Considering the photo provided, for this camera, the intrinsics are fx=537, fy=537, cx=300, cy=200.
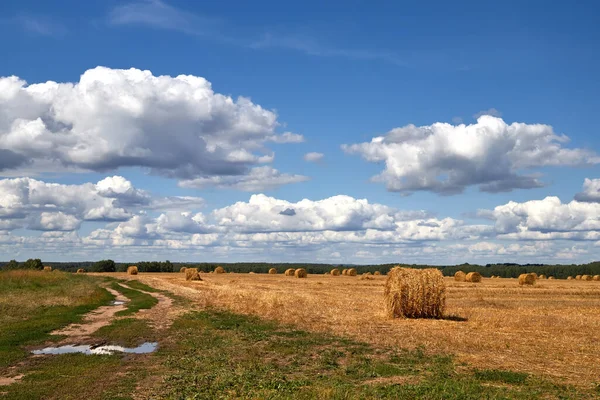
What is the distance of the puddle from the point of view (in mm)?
17881

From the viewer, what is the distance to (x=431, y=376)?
517 inches

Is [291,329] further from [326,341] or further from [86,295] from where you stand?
[86,295]

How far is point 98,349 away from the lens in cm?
1852

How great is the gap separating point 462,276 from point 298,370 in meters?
56.5

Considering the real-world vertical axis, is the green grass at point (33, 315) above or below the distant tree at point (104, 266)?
above

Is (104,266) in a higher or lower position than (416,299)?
lower

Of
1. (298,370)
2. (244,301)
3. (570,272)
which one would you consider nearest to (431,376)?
(298,370)

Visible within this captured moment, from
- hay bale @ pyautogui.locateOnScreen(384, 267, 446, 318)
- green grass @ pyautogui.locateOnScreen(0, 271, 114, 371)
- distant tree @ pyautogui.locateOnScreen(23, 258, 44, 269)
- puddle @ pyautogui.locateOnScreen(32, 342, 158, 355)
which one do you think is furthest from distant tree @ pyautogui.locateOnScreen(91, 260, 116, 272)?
puddle @ pyautogui.locateOnScreen(32, 342, 158, 355)

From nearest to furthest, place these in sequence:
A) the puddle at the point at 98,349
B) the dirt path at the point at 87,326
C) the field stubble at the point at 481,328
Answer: the field stubble at the point at 481,328 → the puddle at the point at 98,349 → the dirt path at the point at 87,326

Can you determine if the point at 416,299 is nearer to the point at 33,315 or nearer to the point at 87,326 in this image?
the point at 87,326

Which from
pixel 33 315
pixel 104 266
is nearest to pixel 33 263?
pixel 104 266

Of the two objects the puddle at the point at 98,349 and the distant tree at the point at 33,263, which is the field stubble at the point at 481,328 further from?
the distant tree at the point at 33,263

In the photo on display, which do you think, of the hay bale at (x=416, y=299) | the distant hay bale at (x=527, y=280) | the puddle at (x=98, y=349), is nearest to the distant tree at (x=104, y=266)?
the distant hay bale at (x=527, y=280)

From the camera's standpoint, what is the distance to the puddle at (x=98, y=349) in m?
17.9
